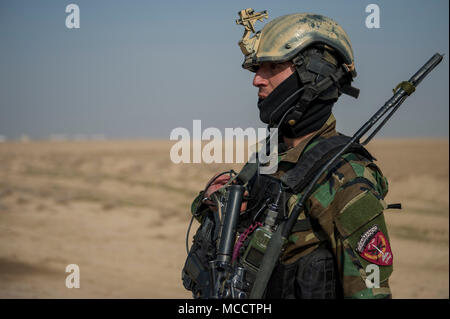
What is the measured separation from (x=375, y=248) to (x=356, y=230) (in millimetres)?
142

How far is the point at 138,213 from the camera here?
17.6 m

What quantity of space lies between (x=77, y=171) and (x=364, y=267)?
27999 millimetres

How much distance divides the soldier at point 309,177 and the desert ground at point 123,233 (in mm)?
7348

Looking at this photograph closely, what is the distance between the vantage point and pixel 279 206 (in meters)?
3.12

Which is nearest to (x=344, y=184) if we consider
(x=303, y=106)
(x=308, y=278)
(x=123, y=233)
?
(x=308, y=278)

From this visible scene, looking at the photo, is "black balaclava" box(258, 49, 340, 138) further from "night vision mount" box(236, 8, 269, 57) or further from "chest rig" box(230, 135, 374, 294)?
"night vision mount" box(236, 8, 269, 57)

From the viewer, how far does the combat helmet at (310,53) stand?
3.34 m

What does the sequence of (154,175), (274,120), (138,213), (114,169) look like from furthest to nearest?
1. (114,169)
2. (154,175)
3. (138,213)
4. (274,120)

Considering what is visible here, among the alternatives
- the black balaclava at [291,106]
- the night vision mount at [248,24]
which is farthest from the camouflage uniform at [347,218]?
the night vision mount at [248,24]

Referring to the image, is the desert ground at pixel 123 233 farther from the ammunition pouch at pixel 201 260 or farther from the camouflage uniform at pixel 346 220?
the camouflage uniform at pixel 346 220

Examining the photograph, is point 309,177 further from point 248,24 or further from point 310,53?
point 248,24

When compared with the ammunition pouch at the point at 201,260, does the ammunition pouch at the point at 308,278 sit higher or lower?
lower
